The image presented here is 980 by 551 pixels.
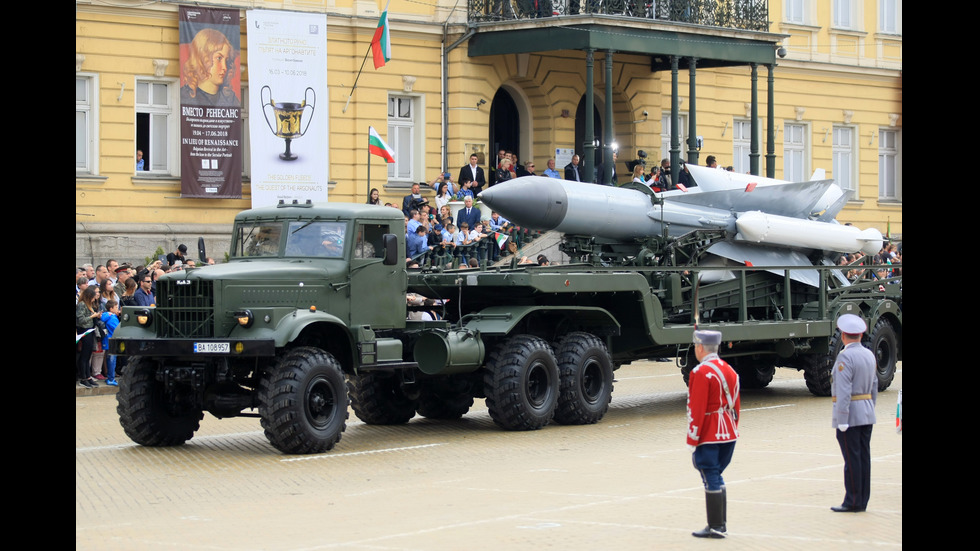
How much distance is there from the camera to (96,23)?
27344 millimetres

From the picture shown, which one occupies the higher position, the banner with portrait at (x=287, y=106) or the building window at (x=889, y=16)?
the building window at (x=889, y=16)

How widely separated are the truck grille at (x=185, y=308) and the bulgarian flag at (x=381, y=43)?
1465 centimetres

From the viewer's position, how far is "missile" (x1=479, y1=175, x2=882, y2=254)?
1823 cm

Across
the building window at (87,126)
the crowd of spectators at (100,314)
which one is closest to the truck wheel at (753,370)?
the crowd of spectators at (100,314)

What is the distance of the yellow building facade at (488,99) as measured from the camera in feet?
90.2

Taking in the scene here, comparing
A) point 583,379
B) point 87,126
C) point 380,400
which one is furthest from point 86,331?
point 87,126

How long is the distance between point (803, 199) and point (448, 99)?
12.4 meters

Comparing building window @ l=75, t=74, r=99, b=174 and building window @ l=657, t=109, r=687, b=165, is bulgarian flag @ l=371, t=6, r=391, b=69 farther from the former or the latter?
building window @ l=657, t=109, r=687, b=165

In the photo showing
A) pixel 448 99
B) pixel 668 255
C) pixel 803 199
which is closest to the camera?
Result: pixel 668 255

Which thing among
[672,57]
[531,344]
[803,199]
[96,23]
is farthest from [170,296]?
[672,57]

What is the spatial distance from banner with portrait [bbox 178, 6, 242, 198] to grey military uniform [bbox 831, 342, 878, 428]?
1926 centimetres

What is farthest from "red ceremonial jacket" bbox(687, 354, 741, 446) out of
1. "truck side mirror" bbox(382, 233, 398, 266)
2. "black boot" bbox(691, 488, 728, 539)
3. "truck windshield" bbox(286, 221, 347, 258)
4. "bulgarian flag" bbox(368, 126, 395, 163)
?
"bulgarian flag" bbox(368, 126, 395, 163)

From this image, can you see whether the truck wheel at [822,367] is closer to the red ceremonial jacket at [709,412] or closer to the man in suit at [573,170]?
the red ceremonial jacket at [709,412]

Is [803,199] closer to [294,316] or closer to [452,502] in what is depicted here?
[294,316]
